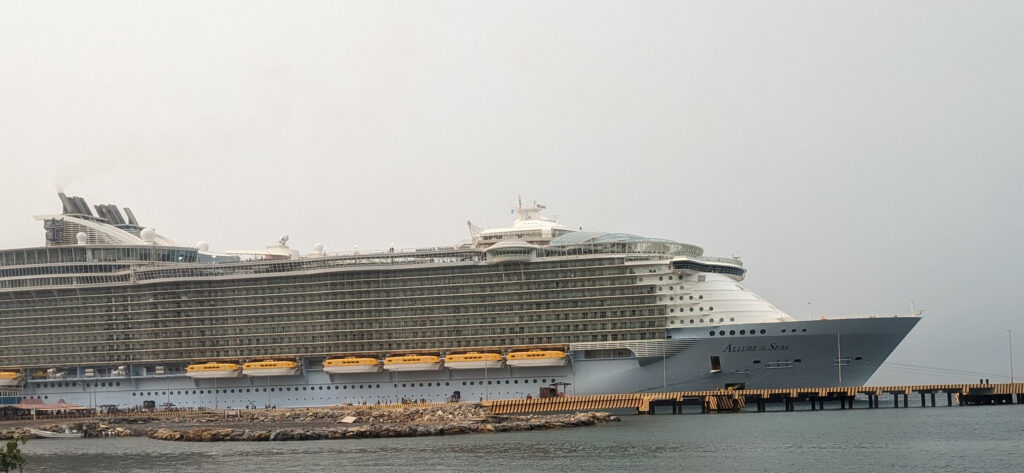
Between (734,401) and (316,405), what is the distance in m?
29.7

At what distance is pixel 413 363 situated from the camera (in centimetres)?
8919

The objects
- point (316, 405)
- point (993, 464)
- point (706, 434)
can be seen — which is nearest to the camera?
point (993, 464)

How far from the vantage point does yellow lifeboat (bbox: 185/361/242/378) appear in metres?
94.6

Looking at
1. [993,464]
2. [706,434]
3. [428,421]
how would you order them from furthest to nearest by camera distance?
[428,421]
[706,434]
[993,464]

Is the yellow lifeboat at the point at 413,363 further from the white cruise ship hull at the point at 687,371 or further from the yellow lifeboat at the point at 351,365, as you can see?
the yellow lifeboat at the point at 351,365

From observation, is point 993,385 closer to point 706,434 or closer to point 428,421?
point 706,434

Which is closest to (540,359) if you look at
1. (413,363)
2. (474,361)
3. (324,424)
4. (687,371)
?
(474,361)

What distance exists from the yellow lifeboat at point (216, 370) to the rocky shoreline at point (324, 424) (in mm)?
4994

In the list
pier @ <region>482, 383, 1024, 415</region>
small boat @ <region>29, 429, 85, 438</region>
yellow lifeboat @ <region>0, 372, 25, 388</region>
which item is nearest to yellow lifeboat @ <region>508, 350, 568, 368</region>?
pier @ <region>482, 383, 1024, 415</region>

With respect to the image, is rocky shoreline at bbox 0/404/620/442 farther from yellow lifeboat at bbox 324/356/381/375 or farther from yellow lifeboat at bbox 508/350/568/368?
yellow lifeboat at bbox 508/350/568/368

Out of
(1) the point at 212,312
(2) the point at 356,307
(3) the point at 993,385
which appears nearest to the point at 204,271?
(1) the point at 212,312

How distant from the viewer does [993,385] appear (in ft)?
289

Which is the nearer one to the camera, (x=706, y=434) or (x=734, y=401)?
(x=706, y=434)

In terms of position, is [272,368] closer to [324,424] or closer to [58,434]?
[324,424]
